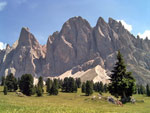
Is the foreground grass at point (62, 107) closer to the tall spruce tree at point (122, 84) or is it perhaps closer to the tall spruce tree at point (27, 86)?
the tall spruce tree at point (122, 84)

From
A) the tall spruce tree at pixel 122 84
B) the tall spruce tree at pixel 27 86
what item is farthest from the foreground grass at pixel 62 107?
the tall spruce tree at pixel 27 86

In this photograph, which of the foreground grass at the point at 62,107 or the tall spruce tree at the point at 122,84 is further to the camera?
Result: the tall spruce tree at the point at 122,84

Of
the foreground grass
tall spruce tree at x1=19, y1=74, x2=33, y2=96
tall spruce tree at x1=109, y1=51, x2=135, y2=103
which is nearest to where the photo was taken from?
the foreground grass

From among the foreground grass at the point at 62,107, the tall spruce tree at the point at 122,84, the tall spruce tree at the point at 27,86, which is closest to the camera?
the foreground grass at the point at 62,107

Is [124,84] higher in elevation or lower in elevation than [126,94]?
higher

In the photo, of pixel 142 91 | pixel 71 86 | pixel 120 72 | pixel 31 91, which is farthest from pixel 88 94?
pixel 142 91

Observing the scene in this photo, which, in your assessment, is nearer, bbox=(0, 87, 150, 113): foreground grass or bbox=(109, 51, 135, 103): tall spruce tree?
bbox=(0, 87, 150, 113): foreground grass

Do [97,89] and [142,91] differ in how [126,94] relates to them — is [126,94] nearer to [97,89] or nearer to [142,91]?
[97,89]

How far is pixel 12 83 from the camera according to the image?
8538 cm

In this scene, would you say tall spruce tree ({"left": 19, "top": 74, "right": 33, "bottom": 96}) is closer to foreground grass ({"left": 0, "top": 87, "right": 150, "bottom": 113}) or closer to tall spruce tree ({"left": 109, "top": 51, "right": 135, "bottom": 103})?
foreground grass ({"left": 0, "top": 87, "right": 150, "bottom": 113})

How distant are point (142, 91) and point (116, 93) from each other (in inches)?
4411

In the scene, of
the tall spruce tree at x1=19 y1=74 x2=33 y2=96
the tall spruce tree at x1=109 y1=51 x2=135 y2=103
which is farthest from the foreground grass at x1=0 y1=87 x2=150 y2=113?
the tall spruce tree at x1=19 y1=74 x2=33 y2=96

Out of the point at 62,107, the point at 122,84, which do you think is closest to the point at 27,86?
the point at 122,84

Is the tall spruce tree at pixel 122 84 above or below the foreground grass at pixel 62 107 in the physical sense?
above
